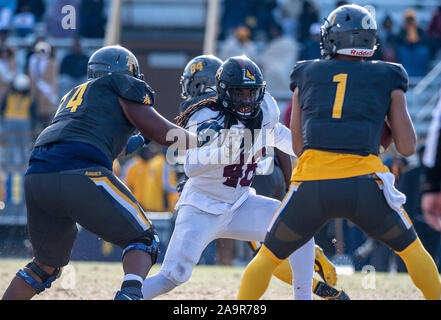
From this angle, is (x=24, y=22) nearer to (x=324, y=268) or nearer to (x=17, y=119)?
(x=17, y=119)

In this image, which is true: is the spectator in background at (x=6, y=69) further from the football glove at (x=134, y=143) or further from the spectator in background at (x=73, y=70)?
the football glove at (x=134, y=143)

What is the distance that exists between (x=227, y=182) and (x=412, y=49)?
8.28m

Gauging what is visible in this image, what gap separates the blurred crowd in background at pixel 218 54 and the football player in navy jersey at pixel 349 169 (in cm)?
460

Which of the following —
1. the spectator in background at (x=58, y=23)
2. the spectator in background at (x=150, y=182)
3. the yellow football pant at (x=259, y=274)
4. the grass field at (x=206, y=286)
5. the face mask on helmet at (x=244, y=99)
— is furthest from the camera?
the spectator in background at (x=58, y=23)

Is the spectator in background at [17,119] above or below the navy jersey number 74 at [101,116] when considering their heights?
below

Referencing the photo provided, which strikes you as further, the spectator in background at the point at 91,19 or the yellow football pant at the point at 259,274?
the spectator in background at the point at 91,19

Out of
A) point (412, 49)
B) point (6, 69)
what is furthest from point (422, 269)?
point (6, 69)

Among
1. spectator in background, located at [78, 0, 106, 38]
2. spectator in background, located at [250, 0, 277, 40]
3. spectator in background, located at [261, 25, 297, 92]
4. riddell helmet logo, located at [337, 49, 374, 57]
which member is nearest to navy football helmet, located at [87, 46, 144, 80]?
riddell helmet logo, located at [337, 49, 374, 57]

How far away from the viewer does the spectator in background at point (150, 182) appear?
10680 millimetres

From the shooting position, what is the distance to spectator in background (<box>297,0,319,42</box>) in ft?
43.3

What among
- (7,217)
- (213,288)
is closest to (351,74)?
(213,288)

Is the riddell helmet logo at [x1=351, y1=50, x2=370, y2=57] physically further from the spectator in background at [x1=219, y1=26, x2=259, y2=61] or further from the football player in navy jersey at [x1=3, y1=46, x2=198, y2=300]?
the spectator in background at [x1=219, y1=26, x2=259, y2=61]

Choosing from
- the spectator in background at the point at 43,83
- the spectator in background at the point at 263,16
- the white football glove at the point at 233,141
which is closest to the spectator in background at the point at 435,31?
the spectator in background at the point at 263,16
